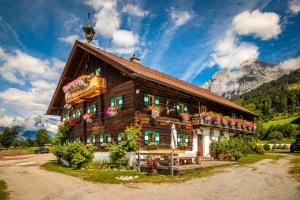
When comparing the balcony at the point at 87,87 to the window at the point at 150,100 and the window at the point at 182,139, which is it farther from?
the window at the point at 182,139

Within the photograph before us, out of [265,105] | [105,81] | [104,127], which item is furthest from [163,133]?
[265,105]

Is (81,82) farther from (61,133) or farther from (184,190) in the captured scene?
(184,190)

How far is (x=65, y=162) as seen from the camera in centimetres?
2552

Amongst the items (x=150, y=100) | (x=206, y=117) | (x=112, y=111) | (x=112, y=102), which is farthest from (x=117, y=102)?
(x=206, y=117)

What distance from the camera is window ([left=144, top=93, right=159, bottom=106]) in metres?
23.0

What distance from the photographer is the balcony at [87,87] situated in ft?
82.8

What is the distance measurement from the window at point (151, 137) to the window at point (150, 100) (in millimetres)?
2427

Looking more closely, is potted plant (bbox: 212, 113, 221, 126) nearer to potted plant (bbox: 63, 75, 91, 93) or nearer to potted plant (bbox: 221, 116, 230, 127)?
potted plant (bbox: 221, 116, 230, 127)

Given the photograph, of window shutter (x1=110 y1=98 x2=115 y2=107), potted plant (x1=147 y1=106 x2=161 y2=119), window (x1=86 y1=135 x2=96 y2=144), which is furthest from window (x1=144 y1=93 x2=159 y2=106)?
window (x1=86 y1=135 x2=96 y2=144)

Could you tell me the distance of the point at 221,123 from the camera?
100 ft

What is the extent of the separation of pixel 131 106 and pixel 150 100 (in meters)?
1.96

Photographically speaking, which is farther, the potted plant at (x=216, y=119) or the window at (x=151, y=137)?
the potted plant at (x=216, y=119)

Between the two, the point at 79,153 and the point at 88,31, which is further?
the point at 88,31

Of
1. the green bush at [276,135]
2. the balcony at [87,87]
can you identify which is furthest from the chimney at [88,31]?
the green bush at [276,135]
